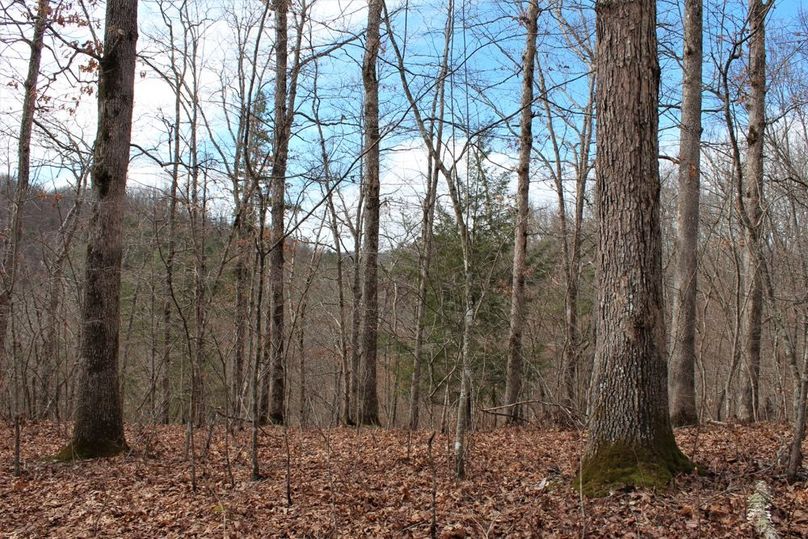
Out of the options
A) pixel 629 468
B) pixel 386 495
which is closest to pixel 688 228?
pixel 629 468

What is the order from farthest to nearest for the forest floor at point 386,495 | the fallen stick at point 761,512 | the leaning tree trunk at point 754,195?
1. the leaning tree trunk at point 754,195
2. the forest floor at point 386,495
3. the fallen stick at point 761,512

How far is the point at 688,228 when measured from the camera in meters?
8.02

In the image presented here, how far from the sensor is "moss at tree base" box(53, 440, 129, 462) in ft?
22.9

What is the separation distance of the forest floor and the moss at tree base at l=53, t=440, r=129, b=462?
139 millimetres

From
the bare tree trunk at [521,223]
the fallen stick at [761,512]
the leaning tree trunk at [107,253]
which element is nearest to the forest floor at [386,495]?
the fallen stick at [761,512]

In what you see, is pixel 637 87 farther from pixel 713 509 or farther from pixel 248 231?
pixel 248 231

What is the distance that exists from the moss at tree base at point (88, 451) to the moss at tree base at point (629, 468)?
5.47m

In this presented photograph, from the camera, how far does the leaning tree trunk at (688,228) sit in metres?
7.78

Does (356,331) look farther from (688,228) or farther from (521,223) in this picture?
(688,228)

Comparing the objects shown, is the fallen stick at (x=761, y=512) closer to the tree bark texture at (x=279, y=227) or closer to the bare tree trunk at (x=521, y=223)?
the bare tree trunk at (x=521, y=223)

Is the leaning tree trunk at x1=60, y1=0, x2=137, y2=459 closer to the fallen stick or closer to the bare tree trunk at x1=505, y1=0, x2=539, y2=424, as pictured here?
the bare tree trunk at x1=505, y1=0, x2=539, y2=424

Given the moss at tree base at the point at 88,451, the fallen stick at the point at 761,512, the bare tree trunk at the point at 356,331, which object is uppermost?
the bare tree trunk at the point at 356,331

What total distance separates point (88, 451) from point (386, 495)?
4024 mm

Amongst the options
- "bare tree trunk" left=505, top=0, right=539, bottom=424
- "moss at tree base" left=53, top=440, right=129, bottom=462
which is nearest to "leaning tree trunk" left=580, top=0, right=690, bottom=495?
"bare tree trunk" left=505, top=0, right=539, bottom=424
